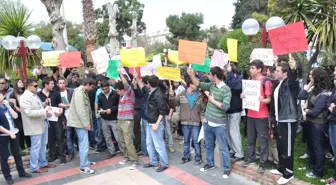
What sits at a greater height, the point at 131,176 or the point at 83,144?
the point at 83,144

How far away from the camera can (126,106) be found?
5.52 m

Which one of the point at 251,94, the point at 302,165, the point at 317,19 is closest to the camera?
the point at 251,94

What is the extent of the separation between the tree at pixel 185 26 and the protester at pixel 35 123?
113 ft

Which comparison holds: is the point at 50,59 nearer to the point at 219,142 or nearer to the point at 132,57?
the point at 132,57

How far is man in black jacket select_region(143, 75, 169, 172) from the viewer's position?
200 inches

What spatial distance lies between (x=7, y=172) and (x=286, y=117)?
4.77 metres

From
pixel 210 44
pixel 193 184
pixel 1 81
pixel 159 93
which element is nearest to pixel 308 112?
pixel 193 184

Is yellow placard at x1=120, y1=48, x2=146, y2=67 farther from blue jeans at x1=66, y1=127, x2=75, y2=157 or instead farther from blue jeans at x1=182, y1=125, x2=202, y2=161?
blue jeans at x1=66, y1=127, x2=75, y2=157

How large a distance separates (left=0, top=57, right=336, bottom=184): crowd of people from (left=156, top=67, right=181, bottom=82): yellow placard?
18cm

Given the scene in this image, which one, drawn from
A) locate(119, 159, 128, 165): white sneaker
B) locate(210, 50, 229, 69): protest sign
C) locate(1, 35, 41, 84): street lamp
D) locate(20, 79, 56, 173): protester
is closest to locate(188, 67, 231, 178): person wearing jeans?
locate(210, 50, 229, 69): protest sign

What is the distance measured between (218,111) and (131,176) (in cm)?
202

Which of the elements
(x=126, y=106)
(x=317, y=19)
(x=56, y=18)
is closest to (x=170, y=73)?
(x=126, y=106)

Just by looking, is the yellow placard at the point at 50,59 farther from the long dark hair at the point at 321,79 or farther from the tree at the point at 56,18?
the long dark hair at the point at 321,79

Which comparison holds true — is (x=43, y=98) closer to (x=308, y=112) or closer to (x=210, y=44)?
(x=308, y=112)
